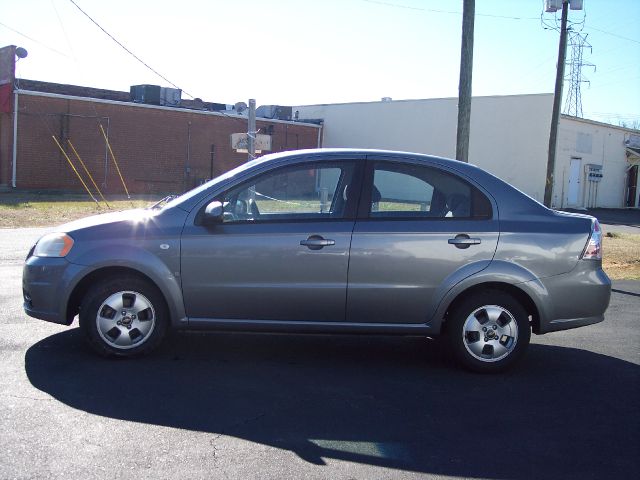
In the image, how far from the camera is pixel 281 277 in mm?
5434

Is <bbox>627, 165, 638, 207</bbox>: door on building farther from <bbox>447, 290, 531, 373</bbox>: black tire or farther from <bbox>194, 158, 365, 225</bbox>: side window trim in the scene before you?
<bbox>194, 158, 365, 225</bbox>: side window trim

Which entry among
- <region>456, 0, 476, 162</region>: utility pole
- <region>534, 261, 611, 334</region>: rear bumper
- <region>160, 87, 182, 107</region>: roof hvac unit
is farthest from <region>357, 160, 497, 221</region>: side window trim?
<region>160, 87, 182, 107</region>: roof hvac unit

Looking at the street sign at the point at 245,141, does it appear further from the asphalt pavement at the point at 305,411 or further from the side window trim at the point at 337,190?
→ the side window trim at the point at 337,190

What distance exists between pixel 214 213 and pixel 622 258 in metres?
11.8

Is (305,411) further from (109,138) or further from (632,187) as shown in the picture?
(632,187)

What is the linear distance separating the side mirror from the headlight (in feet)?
3.73

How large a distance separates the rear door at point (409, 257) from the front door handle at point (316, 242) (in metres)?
0.21

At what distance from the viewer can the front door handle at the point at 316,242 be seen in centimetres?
543

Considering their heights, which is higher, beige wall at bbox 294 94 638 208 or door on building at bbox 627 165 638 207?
beige wall at bbox 294 94 638 208

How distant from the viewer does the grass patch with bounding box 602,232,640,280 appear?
40.6 feet

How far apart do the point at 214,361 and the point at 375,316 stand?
142 centimetres

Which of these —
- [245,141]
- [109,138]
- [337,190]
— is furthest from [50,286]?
[109,138]

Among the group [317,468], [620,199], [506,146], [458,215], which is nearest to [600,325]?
[458,215]

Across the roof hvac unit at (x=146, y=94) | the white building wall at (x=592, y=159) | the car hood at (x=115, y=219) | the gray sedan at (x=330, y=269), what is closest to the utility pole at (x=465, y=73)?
the gray sedan at (x=330, y=269)
